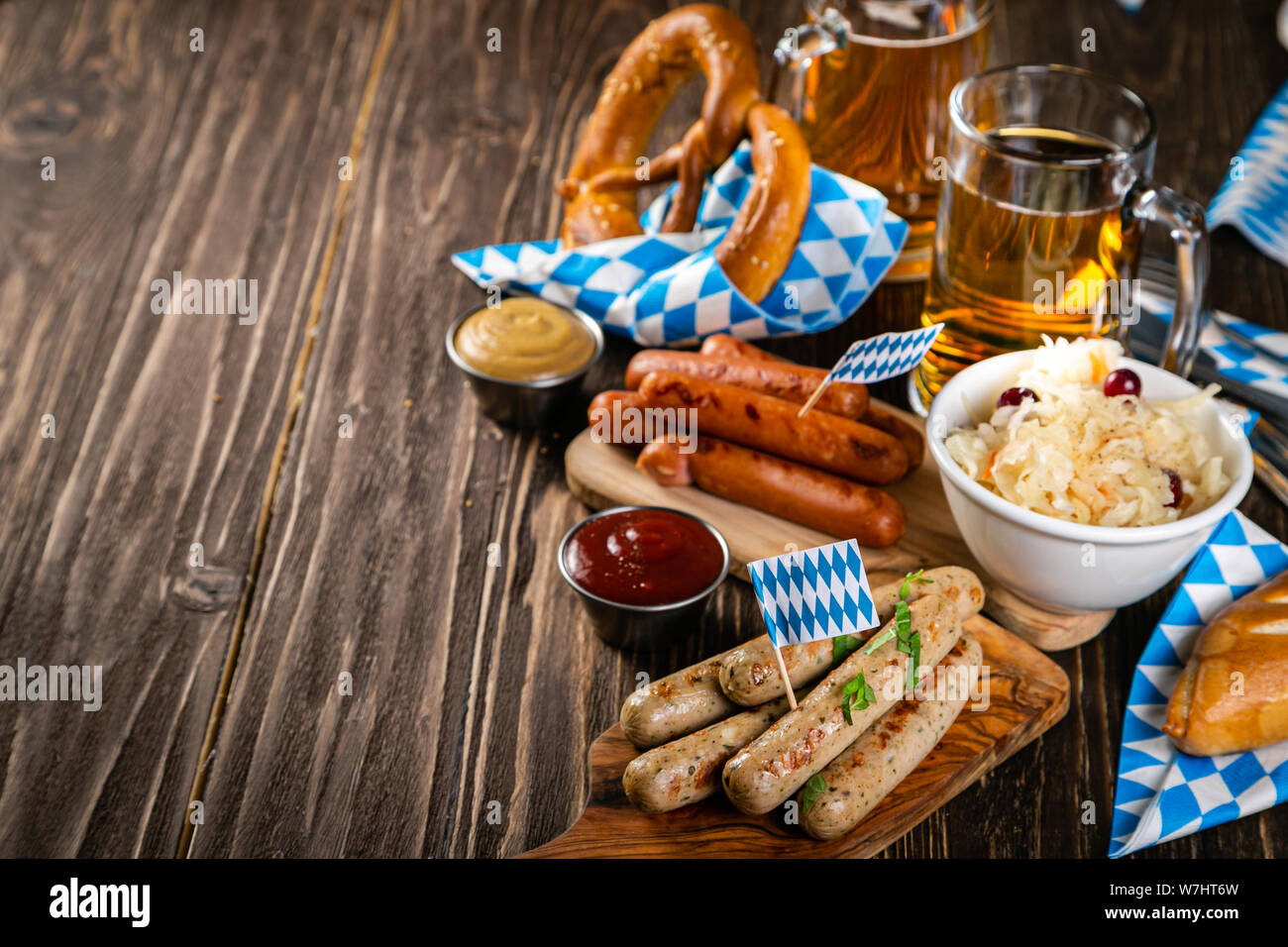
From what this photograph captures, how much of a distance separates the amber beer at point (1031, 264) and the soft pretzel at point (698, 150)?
424 millimetres

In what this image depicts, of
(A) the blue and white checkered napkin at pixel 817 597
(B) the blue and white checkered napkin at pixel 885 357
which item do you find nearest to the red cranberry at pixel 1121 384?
(B) the blue and white checkered napkin at pixel 885 357

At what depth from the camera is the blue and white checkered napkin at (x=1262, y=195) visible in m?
3.29

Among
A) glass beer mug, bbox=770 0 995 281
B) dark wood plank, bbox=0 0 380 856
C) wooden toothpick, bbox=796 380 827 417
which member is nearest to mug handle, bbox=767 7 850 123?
glass beer mug, bbox=770 0 995 281

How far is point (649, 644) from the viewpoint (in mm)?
2297

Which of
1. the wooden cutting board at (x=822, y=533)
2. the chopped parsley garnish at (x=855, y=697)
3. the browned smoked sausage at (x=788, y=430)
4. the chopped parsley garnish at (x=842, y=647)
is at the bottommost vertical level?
the wooden cutting board at (x=822, y=533)

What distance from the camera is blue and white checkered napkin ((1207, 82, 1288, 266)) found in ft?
10.8

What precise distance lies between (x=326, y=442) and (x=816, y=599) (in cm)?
138

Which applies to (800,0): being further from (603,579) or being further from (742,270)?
(603,579)

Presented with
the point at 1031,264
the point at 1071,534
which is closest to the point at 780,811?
the point at 1071,534

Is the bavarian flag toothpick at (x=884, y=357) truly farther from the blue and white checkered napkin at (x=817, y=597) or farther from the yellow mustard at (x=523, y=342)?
the yellow mustard at (x=523, y=342)

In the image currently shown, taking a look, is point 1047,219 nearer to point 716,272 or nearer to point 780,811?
point 716,272

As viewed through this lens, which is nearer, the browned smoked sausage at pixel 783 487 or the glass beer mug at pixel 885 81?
the browned smoked sausage at pixel 783 487

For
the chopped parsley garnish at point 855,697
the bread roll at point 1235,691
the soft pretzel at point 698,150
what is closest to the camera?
the chopped parsley garnish at point 855,697

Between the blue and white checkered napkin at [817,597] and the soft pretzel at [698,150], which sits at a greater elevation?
the soft pretzel at [698,150]
